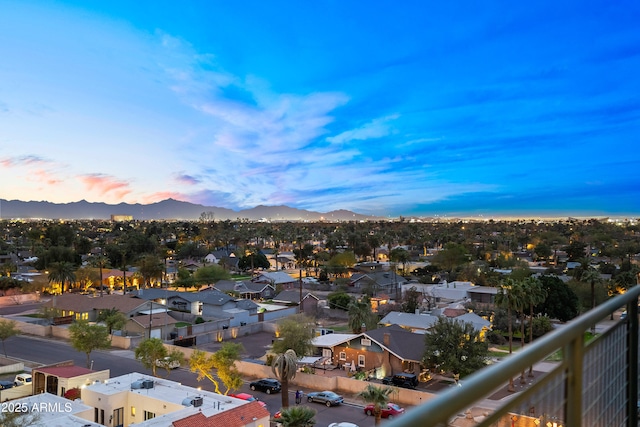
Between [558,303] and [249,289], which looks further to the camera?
[249,289]

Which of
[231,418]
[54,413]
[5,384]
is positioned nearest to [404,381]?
[231,418]

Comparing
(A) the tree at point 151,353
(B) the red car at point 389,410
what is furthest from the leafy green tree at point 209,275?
(B) the red car at point 389,410

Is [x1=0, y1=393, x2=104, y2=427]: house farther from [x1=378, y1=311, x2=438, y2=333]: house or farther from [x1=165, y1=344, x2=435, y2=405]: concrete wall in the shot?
[x1=378, y1=311, x2=438, y2=333]: house

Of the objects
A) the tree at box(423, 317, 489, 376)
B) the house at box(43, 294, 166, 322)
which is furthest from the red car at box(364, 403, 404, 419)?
the house at box(43, 294, 166, 322)

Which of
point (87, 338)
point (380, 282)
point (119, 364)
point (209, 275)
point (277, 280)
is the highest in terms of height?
point (209, 275)

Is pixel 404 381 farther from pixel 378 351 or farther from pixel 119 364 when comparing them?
pixel 119 364

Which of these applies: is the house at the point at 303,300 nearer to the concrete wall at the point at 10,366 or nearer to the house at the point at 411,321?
the house at the point at 411,321

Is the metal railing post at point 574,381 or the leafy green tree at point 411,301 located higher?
the metal railing post at point 574,381
